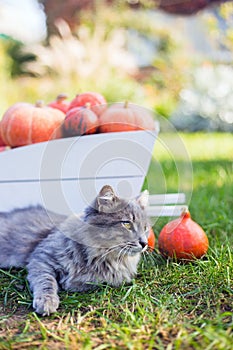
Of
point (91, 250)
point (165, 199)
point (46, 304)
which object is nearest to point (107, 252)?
point (91, 250)

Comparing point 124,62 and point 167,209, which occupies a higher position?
point 124,62

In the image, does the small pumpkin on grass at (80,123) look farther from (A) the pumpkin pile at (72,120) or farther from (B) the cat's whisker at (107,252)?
(B) the cat's whisker at (107,252)

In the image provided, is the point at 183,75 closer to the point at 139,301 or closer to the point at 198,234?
the point at 198,234

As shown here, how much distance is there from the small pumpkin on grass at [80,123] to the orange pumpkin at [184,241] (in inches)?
26.0

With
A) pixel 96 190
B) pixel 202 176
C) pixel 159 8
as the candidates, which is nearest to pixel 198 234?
pixel 96 190

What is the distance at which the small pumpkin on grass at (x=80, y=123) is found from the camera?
7.52 ft

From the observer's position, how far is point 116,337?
4.45 ft

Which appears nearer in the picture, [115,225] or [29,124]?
[115,225]

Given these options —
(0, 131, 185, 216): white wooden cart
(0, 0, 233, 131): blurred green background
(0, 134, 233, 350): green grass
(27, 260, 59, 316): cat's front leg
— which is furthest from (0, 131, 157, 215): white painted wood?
(0, 0, 233, 131): blurred green background

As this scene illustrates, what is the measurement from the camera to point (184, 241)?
6.89 feet

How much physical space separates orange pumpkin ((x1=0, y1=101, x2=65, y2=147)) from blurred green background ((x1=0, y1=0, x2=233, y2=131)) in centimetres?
269

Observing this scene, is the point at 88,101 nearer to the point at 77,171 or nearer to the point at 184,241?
the point at 77,171

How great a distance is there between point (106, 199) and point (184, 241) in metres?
0.55

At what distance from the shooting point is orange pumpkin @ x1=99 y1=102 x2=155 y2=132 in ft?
7.73
